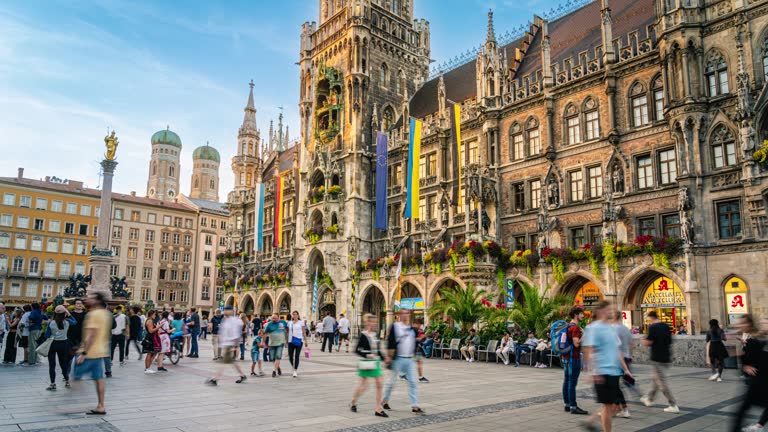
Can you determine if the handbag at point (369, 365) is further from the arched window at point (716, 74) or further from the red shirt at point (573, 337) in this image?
the arched window at point (716, 74)

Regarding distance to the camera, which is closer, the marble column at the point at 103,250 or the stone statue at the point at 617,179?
the stone statue at the point at 617,179

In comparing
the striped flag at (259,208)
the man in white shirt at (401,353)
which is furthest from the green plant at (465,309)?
the striped flag at (259,208)

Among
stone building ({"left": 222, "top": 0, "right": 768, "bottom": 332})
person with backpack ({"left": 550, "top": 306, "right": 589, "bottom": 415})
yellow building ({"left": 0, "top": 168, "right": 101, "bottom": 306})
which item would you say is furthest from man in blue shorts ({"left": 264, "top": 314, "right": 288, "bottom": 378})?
yellow building ({"left": 0, "top": 168, "right": 101, "bottom": 306})

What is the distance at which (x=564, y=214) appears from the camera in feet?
101

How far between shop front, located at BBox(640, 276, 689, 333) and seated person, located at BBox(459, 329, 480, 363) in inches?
332

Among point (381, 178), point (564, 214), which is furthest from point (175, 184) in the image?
point (564, 214)

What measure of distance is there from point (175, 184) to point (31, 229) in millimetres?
62719

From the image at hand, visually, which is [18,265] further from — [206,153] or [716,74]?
[716,74]

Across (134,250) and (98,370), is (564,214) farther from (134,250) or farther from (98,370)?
(134,250)

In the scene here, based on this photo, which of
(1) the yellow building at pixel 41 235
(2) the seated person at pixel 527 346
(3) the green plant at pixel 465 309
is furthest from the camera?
(1) the yellow building at pixel 41 235

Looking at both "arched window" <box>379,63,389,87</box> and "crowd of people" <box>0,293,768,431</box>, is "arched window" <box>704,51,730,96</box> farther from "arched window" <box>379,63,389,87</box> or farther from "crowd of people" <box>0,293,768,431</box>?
"arched window" <box>379,63,389,87</box>

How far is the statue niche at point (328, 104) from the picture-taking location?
151 ft

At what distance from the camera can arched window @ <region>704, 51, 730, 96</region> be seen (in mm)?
25047

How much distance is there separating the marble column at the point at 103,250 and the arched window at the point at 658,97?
2931 centimetres
